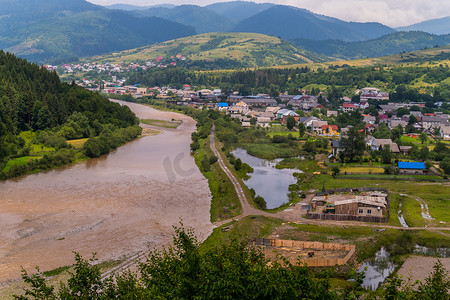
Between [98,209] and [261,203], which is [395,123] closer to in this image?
[261,203]

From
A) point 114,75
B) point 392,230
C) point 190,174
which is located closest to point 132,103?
point 114,75

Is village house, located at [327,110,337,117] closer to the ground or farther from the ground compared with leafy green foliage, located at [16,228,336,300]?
A: farther from the ground

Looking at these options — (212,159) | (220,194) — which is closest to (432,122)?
(212,159)

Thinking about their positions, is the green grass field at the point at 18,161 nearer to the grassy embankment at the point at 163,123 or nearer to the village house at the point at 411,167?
the grassy embankment at the point at 163,123

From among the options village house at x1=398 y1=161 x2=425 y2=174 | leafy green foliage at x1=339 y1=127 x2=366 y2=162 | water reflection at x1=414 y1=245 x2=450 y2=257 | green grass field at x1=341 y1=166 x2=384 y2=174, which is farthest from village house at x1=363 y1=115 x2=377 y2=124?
water reflection at x1=414 y1=245 x2=450 y2=257

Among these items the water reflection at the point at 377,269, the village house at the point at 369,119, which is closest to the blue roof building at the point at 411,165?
the water reflection at the point at 377,269

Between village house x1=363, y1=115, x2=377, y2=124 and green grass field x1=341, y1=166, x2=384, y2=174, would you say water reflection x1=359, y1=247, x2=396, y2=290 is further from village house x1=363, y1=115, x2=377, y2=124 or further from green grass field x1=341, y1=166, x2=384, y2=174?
village house x1=363, y1=115, x2=377, y2=124
